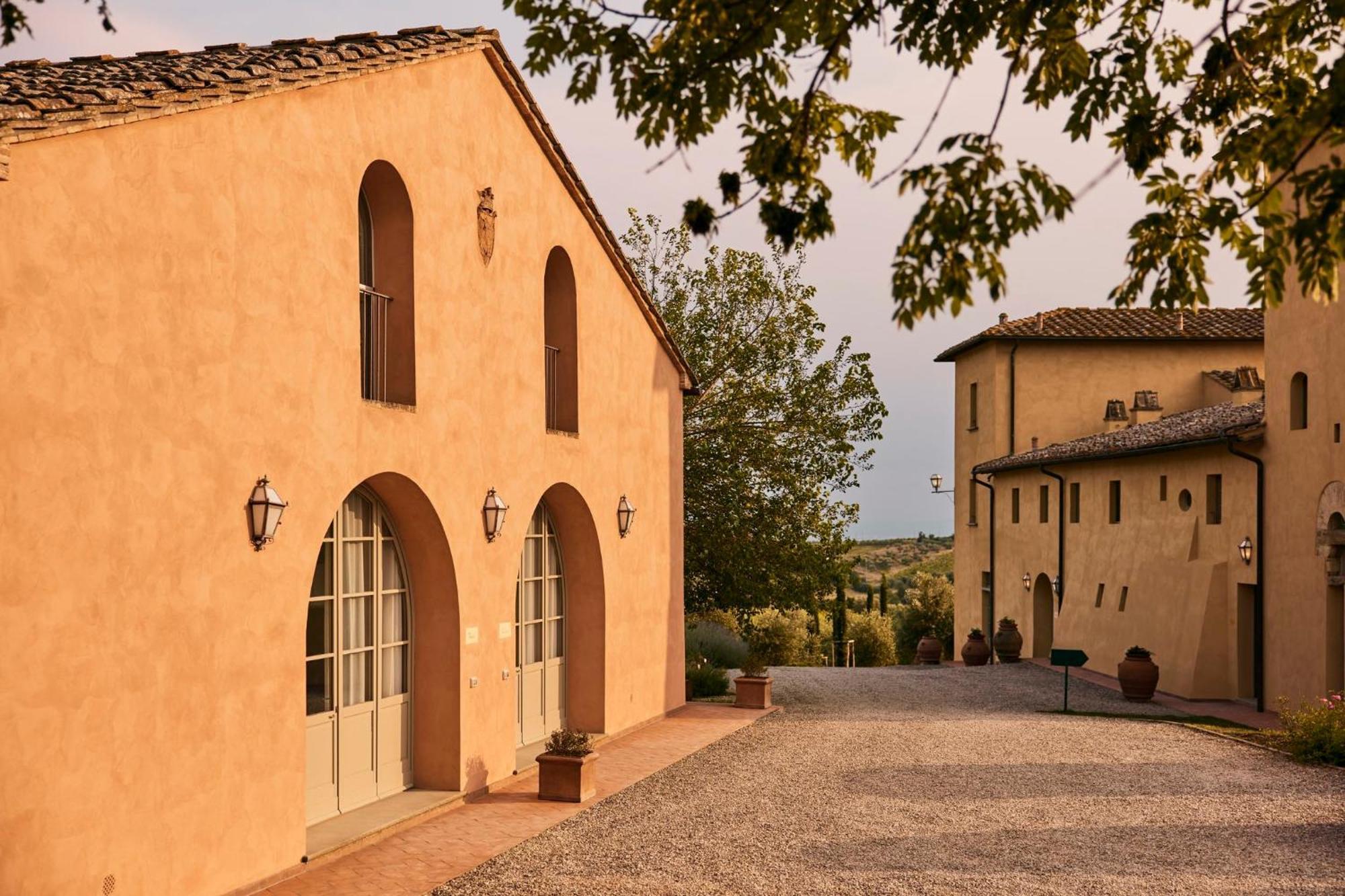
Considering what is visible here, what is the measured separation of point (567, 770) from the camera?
38.6 feet

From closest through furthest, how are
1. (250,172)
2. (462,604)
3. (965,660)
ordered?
(250,172)
(462,604)
(965,660)

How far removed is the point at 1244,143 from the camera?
5.89 meters

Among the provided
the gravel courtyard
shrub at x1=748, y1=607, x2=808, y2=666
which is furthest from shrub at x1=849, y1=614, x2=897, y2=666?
the gravel courtyard

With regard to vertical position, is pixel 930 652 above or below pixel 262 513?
below

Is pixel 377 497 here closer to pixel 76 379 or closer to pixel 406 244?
pixel 406 244

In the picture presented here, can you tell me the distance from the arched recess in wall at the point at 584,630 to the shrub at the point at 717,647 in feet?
28.1

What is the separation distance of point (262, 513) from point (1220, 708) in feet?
55.7

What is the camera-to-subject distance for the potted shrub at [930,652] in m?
31.4

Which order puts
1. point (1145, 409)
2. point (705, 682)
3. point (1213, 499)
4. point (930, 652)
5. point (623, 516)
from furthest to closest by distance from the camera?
point (930, 652) < point (1145, 409) < point (1213, 499) < point (705, 682) < point (623, 516)

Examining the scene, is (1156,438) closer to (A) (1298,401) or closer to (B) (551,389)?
(A) (1298,401)

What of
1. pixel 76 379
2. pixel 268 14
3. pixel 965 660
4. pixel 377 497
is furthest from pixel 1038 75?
pixel 965 660

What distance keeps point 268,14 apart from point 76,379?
26.1ft

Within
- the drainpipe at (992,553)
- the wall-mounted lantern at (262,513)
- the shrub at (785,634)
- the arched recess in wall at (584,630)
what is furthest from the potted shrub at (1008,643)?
the wall-mounted lantern at (262,513)

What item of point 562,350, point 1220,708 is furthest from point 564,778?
point 1220,708
